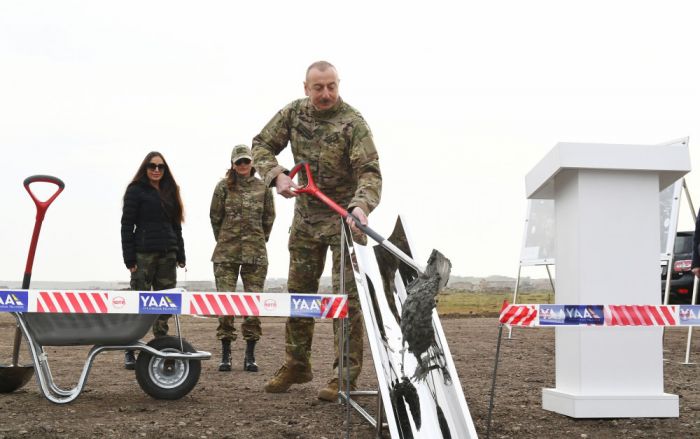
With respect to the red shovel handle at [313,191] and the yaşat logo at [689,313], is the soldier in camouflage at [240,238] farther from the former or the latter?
the yaşat logo at [689,313]

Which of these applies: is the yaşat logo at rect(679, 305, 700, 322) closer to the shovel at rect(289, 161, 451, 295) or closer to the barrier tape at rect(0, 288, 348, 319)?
the shovel at rect(289, 161, 451, 295)

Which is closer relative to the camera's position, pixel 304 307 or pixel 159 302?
pixel 304 307

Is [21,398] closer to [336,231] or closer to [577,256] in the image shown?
[336,231]

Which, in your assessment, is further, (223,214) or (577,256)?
(223,214)

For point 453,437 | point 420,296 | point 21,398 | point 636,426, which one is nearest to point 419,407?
point 453,437

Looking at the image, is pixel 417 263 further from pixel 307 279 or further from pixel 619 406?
pixel 619 406

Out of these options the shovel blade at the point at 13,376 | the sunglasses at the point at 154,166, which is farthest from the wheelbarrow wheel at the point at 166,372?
the sunglasses at the point at 154,166

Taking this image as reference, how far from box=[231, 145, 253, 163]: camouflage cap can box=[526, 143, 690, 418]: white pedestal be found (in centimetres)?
344

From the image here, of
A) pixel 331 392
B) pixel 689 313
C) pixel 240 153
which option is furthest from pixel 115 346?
pixel 689 313

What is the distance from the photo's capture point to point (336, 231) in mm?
5289

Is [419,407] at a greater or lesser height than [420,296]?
lesser

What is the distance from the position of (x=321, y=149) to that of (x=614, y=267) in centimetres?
203

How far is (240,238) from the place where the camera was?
7.59 metres

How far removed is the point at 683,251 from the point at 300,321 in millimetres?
10297
